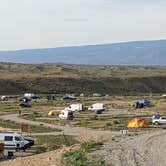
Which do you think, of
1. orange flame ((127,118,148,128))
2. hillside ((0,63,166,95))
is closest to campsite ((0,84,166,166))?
orange flame ((127,118,148,128))

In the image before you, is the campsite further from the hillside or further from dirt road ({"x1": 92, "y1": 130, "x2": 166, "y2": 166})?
the hillside

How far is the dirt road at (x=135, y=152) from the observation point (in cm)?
3184

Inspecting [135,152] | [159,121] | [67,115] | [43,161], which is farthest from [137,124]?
[43,161]

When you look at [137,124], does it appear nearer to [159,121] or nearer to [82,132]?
[159,121]

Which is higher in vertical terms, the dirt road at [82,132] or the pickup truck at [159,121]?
the pickup truck at [159,121]

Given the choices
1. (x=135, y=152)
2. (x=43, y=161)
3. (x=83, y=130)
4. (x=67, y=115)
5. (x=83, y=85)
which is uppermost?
(x=83, y=85)

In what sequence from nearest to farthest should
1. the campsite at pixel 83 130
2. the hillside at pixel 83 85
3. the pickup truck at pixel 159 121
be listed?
the campsite at pixel 83 130, the pickup truck at pixel 159 121, the hillside at pixel 83 85

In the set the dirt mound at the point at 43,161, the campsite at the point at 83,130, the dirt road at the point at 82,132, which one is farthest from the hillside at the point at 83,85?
the dirt mound at the point at 43,161

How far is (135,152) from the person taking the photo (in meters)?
36.1

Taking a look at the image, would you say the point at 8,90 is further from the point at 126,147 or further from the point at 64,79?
the point at 126,147

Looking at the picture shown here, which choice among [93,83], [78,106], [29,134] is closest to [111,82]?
[93,83]

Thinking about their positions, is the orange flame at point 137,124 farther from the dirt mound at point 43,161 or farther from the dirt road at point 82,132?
the dirt mound at point 43,161

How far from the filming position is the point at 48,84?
15725cm

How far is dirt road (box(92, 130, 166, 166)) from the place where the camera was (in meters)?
31.8
